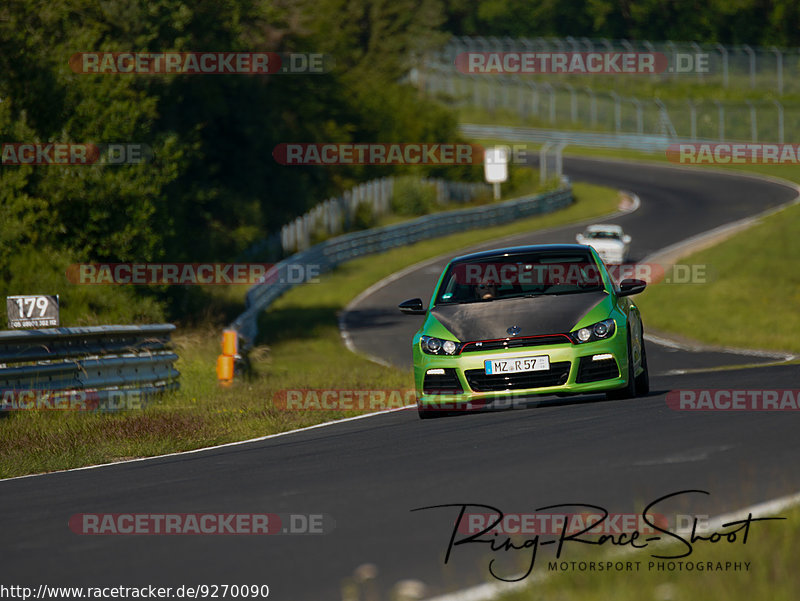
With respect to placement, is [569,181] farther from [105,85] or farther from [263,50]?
[105,85]

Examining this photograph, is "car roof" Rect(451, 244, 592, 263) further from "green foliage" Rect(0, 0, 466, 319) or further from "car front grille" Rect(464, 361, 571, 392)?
"green foliage" Rect(0, 0, 466, 319)

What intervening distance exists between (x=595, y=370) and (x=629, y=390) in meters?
0.70

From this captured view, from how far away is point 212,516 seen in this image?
654 centimetres

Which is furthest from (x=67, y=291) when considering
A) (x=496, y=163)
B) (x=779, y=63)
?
(x=779, y=63)

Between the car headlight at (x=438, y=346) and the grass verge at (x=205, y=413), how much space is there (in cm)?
181

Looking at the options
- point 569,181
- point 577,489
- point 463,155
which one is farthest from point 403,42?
point 577,489

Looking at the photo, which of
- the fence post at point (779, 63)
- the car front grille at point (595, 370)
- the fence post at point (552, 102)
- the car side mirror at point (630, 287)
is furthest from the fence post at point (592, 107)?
the car front grille at point (595, 370)

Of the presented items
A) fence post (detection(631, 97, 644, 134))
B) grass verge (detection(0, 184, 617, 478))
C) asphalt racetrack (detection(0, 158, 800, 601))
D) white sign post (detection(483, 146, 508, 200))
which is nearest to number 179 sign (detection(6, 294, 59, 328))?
grass verge (detection(0, 184, 617, 478))

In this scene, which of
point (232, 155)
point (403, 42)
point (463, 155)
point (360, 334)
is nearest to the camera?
point (360, 334)

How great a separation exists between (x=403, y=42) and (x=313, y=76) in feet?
118

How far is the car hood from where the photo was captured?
10.9 meters

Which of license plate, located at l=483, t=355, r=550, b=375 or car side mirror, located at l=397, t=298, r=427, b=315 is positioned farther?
→ car side mirror, located at l=397, t=298, r=427, b=315

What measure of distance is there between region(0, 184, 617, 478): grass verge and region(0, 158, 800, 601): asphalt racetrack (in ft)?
2.73

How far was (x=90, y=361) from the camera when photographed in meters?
13.8
